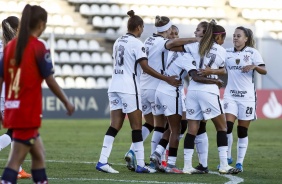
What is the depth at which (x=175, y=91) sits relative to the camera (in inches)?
463

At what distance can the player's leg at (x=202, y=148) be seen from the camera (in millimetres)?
11773

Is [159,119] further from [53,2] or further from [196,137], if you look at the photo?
[53,2]

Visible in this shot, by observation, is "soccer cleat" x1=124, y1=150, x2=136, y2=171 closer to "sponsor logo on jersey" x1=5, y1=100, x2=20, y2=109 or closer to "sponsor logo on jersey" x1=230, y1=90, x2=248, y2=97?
"sponsor logo on jersey" x1=230, y1=90, x2=248, y2=97

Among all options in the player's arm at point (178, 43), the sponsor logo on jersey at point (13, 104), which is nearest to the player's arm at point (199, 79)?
the player's arm at point (178, 43)

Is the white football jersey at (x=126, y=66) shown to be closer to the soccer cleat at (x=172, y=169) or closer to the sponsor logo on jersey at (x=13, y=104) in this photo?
the soccer cleat at (x=172, y=169)

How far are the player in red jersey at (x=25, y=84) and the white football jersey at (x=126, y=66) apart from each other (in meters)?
4.15

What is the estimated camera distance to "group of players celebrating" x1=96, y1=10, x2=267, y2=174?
11.4 metres

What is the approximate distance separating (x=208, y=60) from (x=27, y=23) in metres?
4.50

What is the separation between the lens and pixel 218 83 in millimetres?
11383

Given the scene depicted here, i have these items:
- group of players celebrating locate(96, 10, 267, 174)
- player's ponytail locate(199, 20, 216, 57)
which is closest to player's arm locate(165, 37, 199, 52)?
group of players celebrating locate(96, 10, 267, 174)

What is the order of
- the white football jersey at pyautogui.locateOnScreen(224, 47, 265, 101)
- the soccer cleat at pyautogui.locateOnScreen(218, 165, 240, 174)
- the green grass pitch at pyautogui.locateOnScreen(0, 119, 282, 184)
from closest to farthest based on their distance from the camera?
the green grass pitch at pyautogui.locateOnScreen(0, 119, 282, 184) < the soccer cleat at pyautogui.locateOnScreen(218, 165, 240, 174) < the white football jersey at pyautogui.locateOnScreen(224, 47, 265, 101)

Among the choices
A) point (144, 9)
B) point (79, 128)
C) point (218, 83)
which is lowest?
point (79, 128)

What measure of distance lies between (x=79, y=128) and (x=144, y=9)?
42.9ft

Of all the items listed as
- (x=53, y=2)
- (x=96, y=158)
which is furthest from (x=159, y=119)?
(x=53, y=2)
